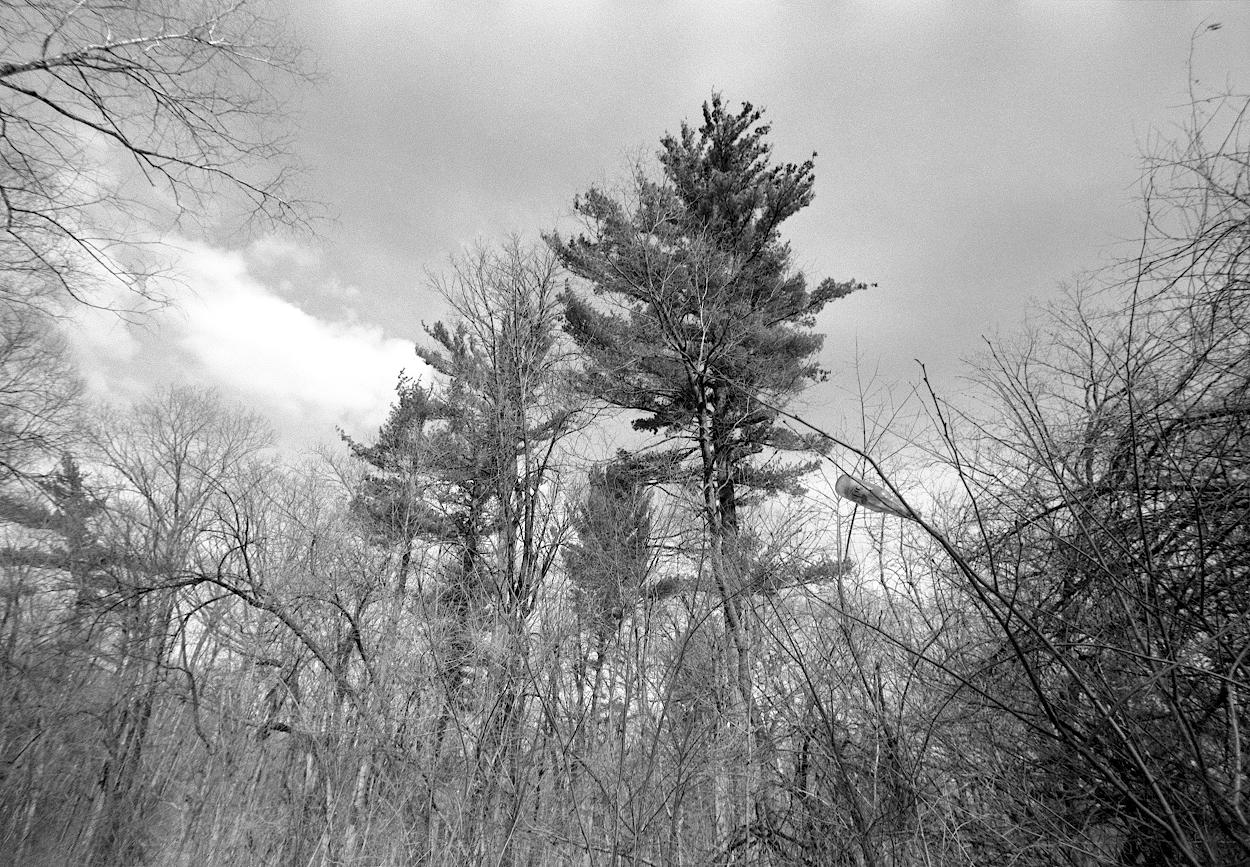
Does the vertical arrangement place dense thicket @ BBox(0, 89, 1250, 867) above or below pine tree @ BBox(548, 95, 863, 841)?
below

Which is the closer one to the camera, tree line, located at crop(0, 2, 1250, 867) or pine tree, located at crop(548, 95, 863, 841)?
tree line, located at crop(0, 2, 1250, 867)

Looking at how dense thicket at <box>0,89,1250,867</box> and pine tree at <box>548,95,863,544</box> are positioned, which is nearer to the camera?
dense thicket at <box>0,89,1250,867</box>

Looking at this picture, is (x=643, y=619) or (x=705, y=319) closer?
(x=643, y=619)

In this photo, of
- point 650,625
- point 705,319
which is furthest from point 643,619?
point 705,319

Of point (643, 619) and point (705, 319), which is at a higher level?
point (705, 319)

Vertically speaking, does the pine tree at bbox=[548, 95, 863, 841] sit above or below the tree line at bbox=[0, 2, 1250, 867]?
above

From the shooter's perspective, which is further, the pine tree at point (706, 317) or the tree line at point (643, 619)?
the pine tree at point (706, 317)

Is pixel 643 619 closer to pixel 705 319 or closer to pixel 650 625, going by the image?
pixel 650 625

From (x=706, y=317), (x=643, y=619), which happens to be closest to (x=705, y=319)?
(x=706, y=317)

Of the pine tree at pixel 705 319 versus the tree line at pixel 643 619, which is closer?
the tree line at pixel 643 619

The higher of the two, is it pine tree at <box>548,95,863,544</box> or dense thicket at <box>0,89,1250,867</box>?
pine tree at <box>548,95,863,544</box>

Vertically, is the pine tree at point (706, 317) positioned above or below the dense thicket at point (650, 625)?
above

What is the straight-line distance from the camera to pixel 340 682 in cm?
724

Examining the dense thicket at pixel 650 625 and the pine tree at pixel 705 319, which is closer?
the dense thicket at pixel 650 625
